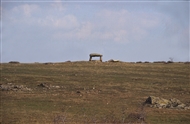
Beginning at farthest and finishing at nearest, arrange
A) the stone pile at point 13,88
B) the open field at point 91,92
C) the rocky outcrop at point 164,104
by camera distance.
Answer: the stone pile at point 13,88
the rocky outcrop at point 164,104
the open field at point 91,92

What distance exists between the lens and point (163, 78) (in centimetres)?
4906

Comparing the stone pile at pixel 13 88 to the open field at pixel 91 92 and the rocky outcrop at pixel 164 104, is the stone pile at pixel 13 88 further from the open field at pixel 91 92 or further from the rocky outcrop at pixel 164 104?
the rocky outcrop at pixel 164 104

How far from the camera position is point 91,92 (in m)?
38.7

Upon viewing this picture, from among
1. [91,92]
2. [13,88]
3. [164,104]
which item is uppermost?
[13,88]

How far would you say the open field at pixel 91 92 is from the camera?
1045 inches

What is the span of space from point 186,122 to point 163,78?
77.2 feet

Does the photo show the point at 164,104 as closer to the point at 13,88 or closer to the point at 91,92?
the point at 91,92

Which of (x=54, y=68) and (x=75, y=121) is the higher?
(x=54, y=68)

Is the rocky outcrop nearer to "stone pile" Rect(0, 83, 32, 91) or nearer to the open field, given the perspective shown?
the open field

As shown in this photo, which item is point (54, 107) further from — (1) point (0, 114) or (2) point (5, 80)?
(2) point (5, 80)

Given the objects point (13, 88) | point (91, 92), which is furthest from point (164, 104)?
point (13, 88)

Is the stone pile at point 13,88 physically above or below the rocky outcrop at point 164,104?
above

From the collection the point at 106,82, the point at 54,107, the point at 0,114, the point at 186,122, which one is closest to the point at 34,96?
the point at 54,107

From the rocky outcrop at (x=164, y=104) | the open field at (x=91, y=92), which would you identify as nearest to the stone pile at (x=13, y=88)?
the open field at (x=91, y=92)
